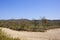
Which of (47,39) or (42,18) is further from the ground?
(42,18)

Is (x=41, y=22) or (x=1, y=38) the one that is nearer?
(x=1, y=38)

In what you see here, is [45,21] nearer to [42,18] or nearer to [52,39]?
[42,18]

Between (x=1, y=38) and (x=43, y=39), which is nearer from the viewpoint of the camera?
(x=1, y=38)

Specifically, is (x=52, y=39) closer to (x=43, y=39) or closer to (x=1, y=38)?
(x=43, y=39)

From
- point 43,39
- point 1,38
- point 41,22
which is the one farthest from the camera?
point 41,22

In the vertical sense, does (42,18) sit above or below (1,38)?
above

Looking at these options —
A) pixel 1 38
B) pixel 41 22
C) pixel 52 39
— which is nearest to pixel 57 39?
pixel 52 39

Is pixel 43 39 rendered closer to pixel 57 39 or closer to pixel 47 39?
pixel 47 39

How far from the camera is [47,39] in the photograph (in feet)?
61.3

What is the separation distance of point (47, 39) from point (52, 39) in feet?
1.94

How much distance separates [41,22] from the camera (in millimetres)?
45469

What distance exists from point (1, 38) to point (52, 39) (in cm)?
933

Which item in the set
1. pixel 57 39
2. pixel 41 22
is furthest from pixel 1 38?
pixel 41 22

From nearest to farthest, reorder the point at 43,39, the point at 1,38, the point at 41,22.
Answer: the point at 1,38
the point at 43,39
the point at 41,22
